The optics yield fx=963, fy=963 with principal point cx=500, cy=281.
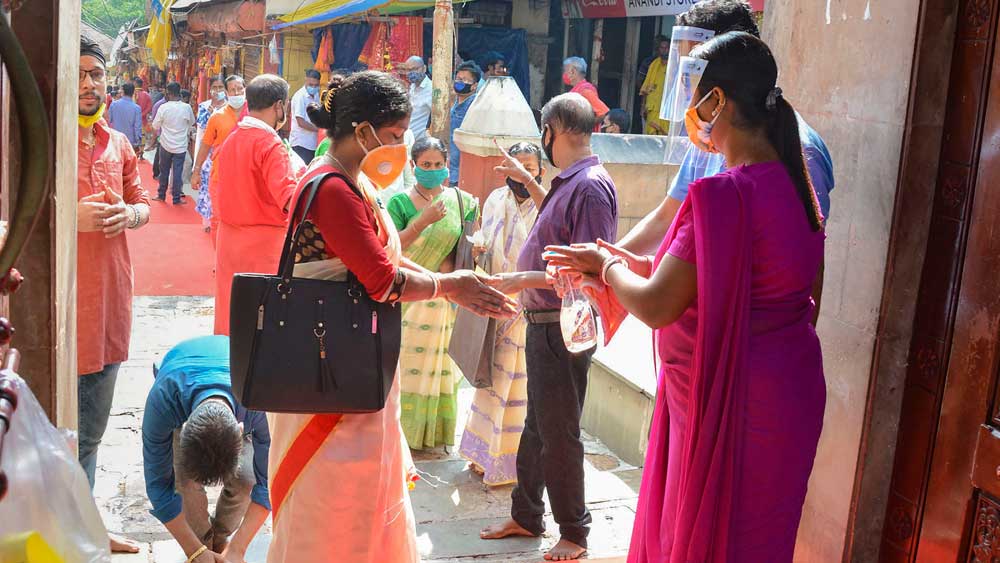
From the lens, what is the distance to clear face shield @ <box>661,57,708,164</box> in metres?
2.56

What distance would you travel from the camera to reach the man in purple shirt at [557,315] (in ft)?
13.2

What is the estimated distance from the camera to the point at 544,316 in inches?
160

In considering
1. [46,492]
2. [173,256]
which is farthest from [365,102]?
[173,256]

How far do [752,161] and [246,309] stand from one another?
148 centimetres

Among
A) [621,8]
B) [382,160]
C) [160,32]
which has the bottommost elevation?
[382,160]

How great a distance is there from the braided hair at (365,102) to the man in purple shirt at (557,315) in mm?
1195

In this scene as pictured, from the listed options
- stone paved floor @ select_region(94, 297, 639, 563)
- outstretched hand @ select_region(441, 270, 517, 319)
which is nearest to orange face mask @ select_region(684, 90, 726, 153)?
outstretched hand @ select_region(441, 270, 517, 319)

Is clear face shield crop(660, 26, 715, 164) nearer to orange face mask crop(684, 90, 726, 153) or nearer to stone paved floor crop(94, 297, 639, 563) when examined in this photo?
orange face mask crop(684, 90, 726, 153)

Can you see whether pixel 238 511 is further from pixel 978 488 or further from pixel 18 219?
pixel 18 219

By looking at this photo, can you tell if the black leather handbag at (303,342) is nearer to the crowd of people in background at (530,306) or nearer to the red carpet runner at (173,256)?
the crowd of people in background at (530,306)

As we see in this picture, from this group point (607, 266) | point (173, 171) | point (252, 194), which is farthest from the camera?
point (173, 171)

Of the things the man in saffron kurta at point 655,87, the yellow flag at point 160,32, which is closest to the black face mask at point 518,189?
the man in saffron kurta at point 655,87

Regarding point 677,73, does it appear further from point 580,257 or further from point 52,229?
point 52,229

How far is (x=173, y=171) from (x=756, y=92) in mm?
14965
